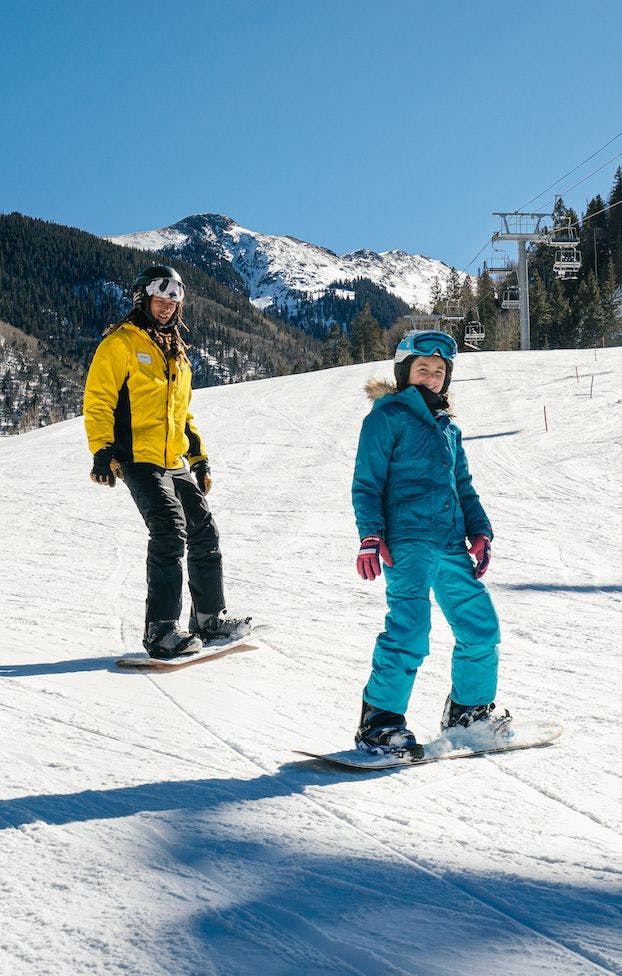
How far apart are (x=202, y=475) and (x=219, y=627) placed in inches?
35.0

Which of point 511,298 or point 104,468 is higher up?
point 511,298

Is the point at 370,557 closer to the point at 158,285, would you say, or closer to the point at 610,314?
the point at 158,285

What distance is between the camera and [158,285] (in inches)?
163

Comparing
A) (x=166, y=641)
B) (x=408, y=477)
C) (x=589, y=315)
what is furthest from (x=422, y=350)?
(x=589, y=315)

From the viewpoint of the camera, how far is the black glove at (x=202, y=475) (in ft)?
15.2

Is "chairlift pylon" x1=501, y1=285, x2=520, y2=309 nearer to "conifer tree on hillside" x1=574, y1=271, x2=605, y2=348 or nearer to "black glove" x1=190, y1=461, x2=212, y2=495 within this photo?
"conifer tree on hillside" x1=574, y1=271, x2=605, y2=348

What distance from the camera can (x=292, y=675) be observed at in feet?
13.4

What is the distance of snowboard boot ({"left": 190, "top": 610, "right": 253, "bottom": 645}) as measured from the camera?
455cm

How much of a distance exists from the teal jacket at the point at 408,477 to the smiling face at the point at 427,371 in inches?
2.7

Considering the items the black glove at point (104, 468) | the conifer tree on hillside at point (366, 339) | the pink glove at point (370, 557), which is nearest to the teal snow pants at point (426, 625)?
the pink glove at point (370, 557)

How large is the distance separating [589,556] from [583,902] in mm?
5660

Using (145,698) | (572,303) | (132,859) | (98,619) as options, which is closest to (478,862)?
(132,859)

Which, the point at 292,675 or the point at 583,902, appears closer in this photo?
the point at 583,902

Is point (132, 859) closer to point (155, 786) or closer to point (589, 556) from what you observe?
point (155, 786)
